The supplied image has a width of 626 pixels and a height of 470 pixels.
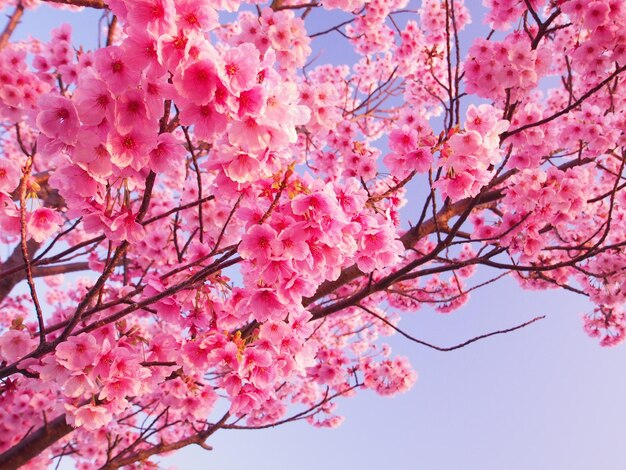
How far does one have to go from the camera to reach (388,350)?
359 inches

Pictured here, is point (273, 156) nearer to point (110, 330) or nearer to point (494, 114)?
point (494, 114)

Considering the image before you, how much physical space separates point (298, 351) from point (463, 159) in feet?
4.67

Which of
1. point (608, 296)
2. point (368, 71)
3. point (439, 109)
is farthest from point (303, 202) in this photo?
point (439, 109)

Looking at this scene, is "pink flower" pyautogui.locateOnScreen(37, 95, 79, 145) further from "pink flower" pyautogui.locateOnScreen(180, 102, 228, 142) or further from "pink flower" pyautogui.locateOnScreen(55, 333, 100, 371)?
"pink flower" pyautogui.locateOnScreen(55, 333, 100, 371)

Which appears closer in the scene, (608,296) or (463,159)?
(463,159)

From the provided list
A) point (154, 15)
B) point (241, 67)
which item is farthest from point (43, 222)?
point (241, 67)

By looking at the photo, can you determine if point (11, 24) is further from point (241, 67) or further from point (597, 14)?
point (597, 14)

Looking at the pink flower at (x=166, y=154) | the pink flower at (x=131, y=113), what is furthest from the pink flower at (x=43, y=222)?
the pink flower at (x=131, y=113)

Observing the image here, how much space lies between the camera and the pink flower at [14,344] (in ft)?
8.92

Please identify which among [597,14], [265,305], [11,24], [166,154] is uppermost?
[11,24]

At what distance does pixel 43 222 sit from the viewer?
96.0 inches

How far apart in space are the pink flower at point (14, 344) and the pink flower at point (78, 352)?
0.74 meters

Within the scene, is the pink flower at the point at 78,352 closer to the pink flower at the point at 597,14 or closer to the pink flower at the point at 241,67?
the pink flower at the point at 241,67

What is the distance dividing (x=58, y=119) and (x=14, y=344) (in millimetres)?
1814
